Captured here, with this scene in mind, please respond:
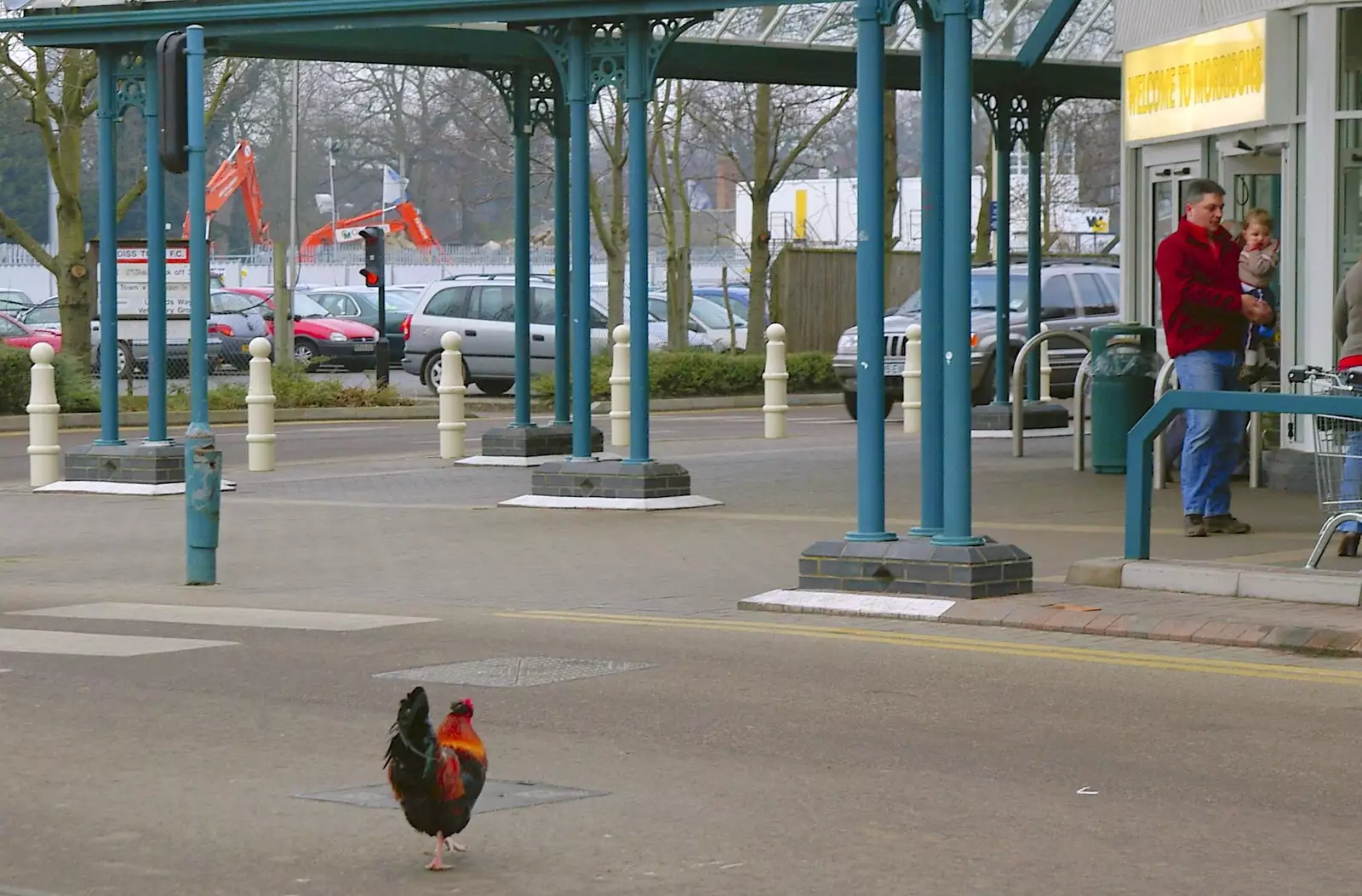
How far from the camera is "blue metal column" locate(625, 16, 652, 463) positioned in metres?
16.7

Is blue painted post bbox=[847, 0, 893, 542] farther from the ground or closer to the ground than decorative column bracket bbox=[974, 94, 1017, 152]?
closer to the ground

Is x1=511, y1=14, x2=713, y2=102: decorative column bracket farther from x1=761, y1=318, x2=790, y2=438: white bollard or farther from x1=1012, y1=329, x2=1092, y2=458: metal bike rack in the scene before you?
x1=761, y1=318, x2=790, y2=438: white bollard

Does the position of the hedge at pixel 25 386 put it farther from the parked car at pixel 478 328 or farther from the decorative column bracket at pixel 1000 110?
the decorative column bracket at pixel 1000 110

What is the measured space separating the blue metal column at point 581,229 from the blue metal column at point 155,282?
11.7 ft

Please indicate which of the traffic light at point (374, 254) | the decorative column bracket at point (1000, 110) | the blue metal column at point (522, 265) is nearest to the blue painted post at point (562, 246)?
the blue metal column at point (522, 265)

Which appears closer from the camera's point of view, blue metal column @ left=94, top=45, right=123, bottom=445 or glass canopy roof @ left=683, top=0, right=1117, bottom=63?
blue metal column @ left=94, top=45, right=123, bottom=445

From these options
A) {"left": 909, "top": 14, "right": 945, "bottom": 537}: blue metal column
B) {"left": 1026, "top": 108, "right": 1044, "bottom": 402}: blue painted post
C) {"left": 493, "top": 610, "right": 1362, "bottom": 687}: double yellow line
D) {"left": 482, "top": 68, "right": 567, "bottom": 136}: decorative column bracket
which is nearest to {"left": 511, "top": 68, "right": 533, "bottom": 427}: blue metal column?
{"left": 482, "top": 68, "right": 567, "bottom": 136}: decorative column bracket

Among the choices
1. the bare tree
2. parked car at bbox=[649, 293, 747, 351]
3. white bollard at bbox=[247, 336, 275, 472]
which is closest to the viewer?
white bollard at bbox=[247, 336, 275, 472]

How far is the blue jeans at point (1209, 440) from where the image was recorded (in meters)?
13.4

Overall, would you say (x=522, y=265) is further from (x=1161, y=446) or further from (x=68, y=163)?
(x=68, y=163)

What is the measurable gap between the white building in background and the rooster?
145 feet

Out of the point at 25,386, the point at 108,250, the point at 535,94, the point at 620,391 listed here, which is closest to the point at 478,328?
the point at 25,386

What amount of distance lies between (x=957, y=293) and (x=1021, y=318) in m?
17.7

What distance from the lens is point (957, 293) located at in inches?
456
